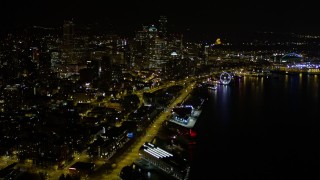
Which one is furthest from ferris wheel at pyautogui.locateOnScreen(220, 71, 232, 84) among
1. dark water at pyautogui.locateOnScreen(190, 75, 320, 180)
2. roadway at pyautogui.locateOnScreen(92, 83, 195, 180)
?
roadway at pyautogui.locateOnScreen(92, 83, 195, 180)

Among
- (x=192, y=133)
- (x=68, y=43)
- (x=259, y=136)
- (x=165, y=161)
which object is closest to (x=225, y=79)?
(x=68, y=43)

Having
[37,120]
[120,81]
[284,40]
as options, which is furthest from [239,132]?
[284,40]

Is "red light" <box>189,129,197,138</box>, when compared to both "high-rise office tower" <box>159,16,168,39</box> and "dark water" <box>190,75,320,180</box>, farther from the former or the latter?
"high-rise office tower" <box>159,16,168,39</box>

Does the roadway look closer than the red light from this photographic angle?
Yes

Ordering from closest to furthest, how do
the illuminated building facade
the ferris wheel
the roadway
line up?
the roadway < the illuminated building facade < the ferris wheel

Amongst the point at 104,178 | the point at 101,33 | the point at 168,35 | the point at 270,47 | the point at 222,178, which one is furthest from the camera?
the point at 270,47

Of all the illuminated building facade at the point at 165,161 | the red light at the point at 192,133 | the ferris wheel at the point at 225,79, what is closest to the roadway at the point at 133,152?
the illuminated building facade at the point at 165,161

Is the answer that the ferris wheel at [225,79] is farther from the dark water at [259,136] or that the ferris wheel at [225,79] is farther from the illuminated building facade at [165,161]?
the illuminated building facade at [165,161]

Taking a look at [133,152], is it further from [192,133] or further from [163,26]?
[163,26]

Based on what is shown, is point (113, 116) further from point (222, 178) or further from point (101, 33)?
point (101, 33)
